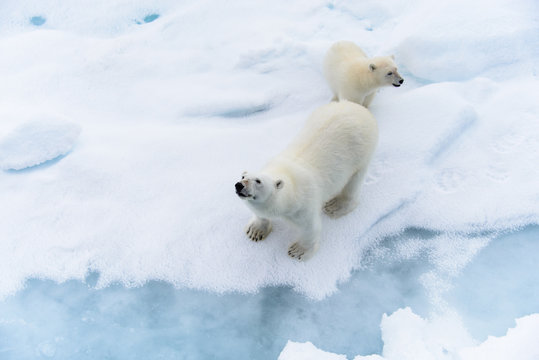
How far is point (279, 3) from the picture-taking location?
5211mm

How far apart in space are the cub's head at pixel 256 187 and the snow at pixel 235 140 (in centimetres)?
76

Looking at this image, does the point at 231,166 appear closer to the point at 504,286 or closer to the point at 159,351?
the point at 159,351

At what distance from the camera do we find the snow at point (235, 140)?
8.96ft

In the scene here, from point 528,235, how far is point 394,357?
4.64 feet

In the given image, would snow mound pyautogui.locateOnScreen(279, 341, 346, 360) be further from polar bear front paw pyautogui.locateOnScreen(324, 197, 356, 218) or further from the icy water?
polar bear front paw pyautogui.locateOnScreen(324, 197, 356, 218)

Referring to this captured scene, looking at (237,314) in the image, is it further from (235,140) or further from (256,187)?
(235,140)

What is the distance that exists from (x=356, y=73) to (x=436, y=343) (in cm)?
220

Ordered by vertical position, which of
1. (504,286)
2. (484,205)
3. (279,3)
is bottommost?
(504,286)

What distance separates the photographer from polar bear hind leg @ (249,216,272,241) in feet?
9.06

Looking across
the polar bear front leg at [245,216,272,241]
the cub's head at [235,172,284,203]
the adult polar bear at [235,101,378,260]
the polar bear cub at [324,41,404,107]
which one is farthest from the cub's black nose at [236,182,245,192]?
the polar bear cub at [324,41,404,107]

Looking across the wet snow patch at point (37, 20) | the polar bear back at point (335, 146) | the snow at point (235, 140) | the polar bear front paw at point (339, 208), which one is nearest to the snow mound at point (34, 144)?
the snow at point (235, 140)

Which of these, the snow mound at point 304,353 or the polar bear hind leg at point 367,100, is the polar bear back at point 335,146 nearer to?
the snow mound at point 304,353

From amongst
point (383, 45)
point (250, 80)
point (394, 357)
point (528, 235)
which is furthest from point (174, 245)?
point (383, 45)

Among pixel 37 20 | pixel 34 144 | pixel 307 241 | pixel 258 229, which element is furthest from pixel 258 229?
pixel 37 20
